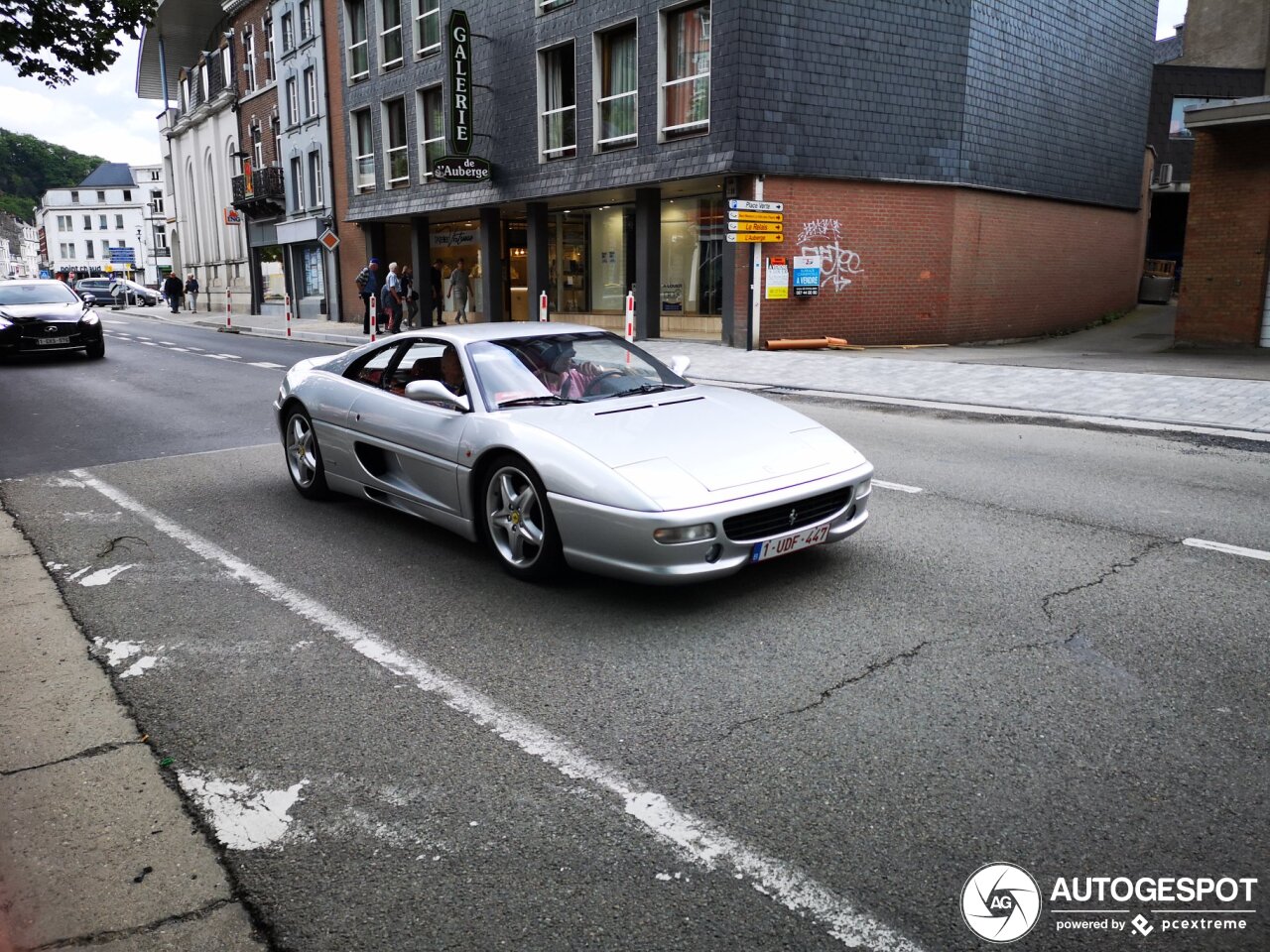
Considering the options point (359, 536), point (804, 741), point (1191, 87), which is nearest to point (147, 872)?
point (804, 741)

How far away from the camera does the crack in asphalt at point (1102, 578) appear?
4680mm

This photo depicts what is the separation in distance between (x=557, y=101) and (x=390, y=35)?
9314 mm

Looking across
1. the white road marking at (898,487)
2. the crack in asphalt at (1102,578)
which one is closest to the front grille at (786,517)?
the crack in asphalt at (1102,578)

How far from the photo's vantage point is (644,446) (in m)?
4.84

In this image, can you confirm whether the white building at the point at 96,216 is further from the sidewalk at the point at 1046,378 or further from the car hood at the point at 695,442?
the car hood at the point at 695,442

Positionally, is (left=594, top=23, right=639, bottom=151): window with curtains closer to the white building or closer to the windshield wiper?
the windshield wiper

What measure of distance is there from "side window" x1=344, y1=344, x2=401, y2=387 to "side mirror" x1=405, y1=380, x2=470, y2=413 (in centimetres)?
97

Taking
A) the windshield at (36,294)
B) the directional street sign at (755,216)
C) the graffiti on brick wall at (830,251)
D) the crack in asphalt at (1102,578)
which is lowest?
the crack in asphalt at (1102,578)

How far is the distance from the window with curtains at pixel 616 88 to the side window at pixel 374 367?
16.0 metres

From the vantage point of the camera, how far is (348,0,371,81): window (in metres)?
31.2

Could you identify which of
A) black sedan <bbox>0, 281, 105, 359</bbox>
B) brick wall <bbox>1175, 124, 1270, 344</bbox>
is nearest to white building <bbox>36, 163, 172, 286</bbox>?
black sedan <bbox>0, 281, 105, 359</bbox>

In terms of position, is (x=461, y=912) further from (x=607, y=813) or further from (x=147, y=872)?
(x=147, y=872)

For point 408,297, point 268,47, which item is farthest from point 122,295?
point 408,297

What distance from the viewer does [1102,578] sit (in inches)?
200
